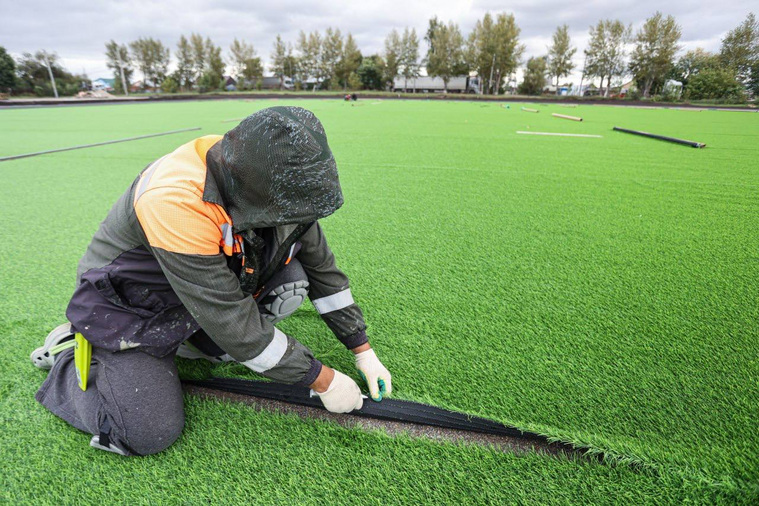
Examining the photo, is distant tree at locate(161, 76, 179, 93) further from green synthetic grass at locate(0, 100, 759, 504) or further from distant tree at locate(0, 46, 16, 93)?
green synthetic grass at locate(0, 100, 759, 504)

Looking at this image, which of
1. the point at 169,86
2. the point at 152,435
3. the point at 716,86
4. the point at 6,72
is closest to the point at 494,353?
the point at 152,435

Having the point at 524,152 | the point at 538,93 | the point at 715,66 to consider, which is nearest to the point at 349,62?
the point at 538,93

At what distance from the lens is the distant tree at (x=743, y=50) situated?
2517cm

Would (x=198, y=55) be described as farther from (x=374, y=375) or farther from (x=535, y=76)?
(x=374, y=375)

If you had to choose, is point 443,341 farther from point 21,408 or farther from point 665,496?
point 21,408

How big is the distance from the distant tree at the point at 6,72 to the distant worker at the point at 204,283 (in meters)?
44.0

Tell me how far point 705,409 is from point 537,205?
87.0 inches

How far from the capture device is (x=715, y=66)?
88.5ft

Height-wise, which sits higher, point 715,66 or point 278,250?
point 715,66

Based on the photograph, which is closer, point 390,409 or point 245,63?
point 390,409

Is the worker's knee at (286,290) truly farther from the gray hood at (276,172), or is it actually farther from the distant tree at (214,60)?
the distant tree at (214,60)

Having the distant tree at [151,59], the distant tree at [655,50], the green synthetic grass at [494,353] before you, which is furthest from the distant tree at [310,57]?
A: the green synthetic grass at [494,353]

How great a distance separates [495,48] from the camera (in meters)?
38.3

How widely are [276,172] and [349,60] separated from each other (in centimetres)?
4861
